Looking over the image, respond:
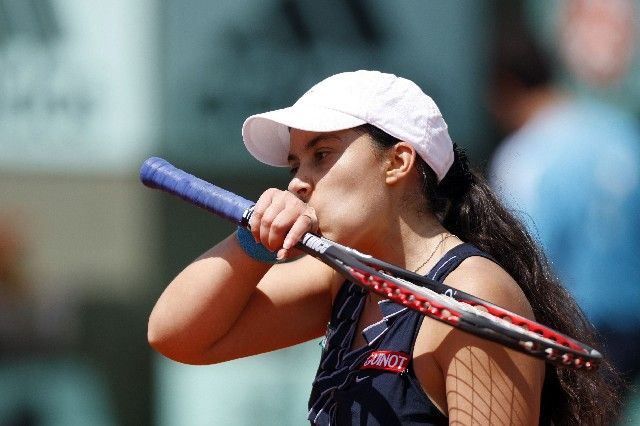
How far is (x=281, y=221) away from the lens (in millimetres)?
3000

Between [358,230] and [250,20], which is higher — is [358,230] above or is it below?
above

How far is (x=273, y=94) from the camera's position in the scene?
21.6 ft

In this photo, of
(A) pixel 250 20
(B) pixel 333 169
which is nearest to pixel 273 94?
(A) pixel 250 20

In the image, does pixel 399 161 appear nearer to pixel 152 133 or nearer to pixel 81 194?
pixel 152 133

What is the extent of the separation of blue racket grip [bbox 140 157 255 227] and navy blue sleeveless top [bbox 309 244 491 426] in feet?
1.23

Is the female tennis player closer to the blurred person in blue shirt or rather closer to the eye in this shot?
the eye

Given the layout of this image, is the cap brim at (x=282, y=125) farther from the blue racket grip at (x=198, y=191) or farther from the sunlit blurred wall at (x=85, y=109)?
the sunlit blurred wall at (x=85, y=109)

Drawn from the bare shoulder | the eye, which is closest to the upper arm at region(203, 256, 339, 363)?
the eye

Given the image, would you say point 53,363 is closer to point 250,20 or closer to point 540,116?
point 250,20

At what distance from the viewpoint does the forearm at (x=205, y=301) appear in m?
3.36

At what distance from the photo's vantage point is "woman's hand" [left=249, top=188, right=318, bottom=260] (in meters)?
3.00

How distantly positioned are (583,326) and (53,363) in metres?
4.02

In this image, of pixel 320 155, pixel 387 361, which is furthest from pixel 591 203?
pixel 387 361

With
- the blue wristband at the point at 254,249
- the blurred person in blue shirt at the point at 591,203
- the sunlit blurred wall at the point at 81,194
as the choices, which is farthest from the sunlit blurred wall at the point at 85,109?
the blue wristband at the point at 254,249
